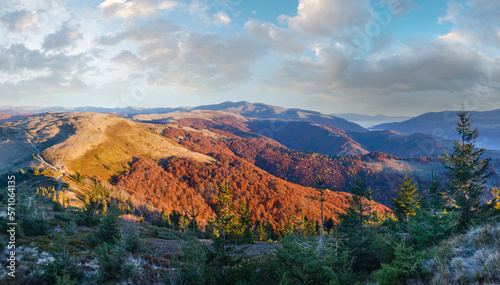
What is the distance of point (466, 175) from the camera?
67.4 feet

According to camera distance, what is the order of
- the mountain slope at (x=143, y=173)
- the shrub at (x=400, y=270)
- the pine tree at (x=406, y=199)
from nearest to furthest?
the shrub at (x=400, y=270), the pine tree at (x=406, y=199), the mountain slope at (x=143, y=173)

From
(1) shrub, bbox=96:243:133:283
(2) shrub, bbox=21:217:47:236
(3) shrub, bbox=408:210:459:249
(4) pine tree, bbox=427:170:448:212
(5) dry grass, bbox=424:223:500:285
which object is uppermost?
(5) dry grass, bbox=424:223:500:285

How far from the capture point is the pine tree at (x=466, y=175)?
19.1 meters

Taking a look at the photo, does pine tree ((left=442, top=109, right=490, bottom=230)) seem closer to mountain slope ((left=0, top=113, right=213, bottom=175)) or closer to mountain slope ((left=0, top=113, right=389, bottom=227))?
mountain slope ((left=0, top=113, right=389, bottom=227))

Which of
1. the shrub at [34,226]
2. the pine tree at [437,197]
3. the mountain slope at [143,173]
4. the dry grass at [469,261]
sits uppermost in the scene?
the dry grass at [469,261]

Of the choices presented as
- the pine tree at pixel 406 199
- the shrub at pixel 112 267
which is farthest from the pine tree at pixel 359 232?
the shrub at pixel 112 267

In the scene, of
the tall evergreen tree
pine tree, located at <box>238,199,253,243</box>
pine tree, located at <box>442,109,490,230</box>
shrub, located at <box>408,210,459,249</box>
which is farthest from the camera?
pine tree, located at <box>442,109,490,230</box>

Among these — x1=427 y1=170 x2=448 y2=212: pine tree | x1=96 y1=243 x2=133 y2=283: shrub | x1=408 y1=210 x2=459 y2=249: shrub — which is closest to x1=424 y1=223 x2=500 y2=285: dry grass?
x1=408 y1=210 x2=459 y2=249: shrub

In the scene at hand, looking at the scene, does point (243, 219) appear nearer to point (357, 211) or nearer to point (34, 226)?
point (357, 211)

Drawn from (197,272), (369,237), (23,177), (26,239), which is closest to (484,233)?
(369,237)

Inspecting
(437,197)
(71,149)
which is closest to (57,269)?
(437,197)

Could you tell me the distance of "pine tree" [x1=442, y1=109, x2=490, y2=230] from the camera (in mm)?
19062

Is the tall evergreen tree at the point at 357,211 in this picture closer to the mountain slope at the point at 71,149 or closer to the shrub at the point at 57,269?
the shrub at the point at 57,269

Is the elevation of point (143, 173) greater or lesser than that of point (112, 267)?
lesser
